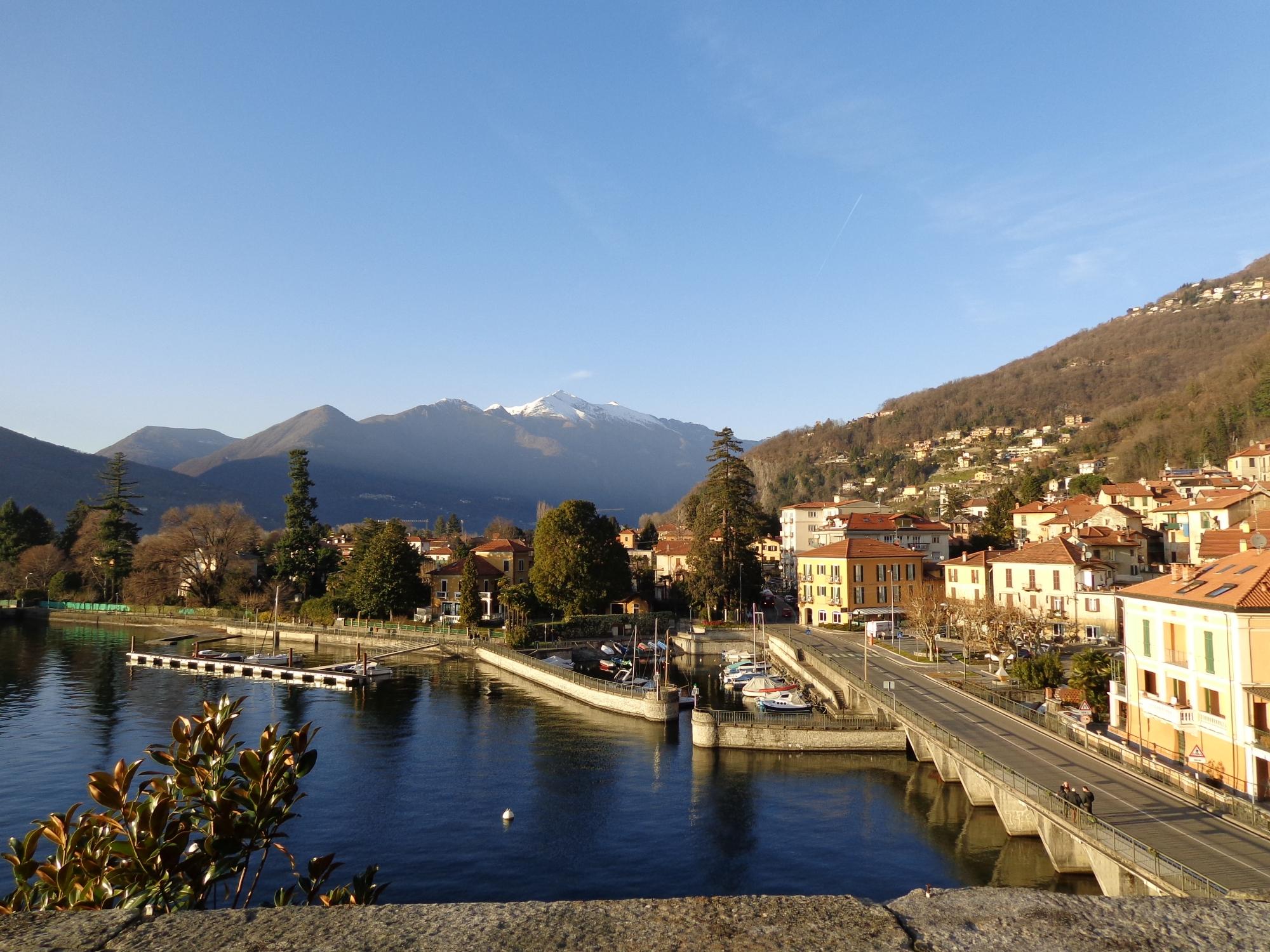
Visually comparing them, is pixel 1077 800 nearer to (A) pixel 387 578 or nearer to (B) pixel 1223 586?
(B) pixel 1223 586

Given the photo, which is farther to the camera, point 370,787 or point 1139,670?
point 370,787

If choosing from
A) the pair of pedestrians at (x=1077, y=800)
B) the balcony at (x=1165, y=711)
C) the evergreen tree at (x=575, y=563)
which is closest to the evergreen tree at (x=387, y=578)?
the evergreen tree at (x=575, y=563)

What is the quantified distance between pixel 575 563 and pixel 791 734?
4053 centimetres

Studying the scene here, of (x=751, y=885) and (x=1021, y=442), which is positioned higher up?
(x=1021, y=442)

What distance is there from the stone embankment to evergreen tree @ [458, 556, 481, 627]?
7625 centimetres

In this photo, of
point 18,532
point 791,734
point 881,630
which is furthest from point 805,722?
point 18,532

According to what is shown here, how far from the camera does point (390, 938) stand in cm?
308

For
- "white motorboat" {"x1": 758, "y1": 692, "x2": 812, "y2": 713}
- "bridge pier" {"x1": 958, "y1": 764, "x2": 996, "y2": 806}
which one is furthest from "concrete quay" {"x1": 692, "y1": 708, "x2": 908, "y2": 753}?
"bridge pier" {"x1": 958, "y1": 764, "x2": 996, "y2": 806}

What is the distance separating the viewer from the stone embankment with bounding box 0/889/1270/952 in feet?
9.80

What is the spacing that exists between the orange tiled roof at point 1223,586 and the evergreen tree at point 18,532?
14381 cm

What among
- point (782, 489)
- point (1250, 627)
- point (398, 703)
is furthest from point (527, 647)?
A: point (782, 489)

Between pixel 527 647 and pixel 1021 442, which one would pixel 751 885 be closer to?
pixel 527 647

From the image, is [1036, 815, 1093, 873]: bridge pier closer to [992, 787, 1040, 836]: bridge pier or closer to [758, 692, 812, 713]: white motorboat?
[992, 787, 1040, 836]: bridge pier

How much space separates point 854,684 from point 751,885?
22.0m
